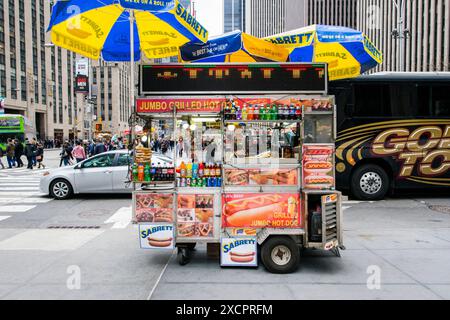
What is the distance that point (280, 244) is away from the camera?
5559mm

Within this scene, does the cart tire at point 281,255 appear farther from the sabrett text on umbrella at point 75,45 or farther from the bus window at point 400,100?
the bus window at point 400,100

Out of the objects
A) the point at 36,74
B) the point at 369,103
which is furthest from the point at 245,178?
the point at 36,74

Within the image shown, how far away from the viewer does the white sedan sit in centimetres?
1220

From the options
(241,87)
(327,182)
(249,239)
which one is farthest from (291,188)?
(241,87)

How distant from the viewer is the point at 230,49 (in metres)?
8.13

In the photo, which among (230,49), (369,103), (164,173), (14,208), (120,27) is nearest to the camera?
(164,173)

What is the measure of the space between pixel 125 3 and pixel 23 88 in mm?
61891

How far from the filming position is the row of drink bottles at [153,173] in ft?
19.2

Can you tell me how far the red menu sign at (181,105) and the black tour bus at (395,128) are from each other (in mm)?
6216

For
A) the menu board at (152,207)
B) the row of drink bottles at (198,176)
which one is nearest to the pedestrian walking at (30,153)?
the menu board at (152,207)

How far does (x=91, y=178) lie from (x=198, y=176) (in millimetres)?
7435

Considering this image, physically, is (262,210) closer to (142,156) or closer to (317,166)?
(317,166)

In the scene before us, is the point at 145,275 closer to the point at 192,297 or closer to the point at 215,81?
the point at 192,297

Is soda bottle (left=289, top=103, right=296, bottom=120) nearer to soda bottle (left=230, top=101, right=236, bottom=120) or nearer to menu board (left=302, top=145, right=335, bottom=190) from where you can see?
menu board (left=302, top=145, right=335, bottom=190)
